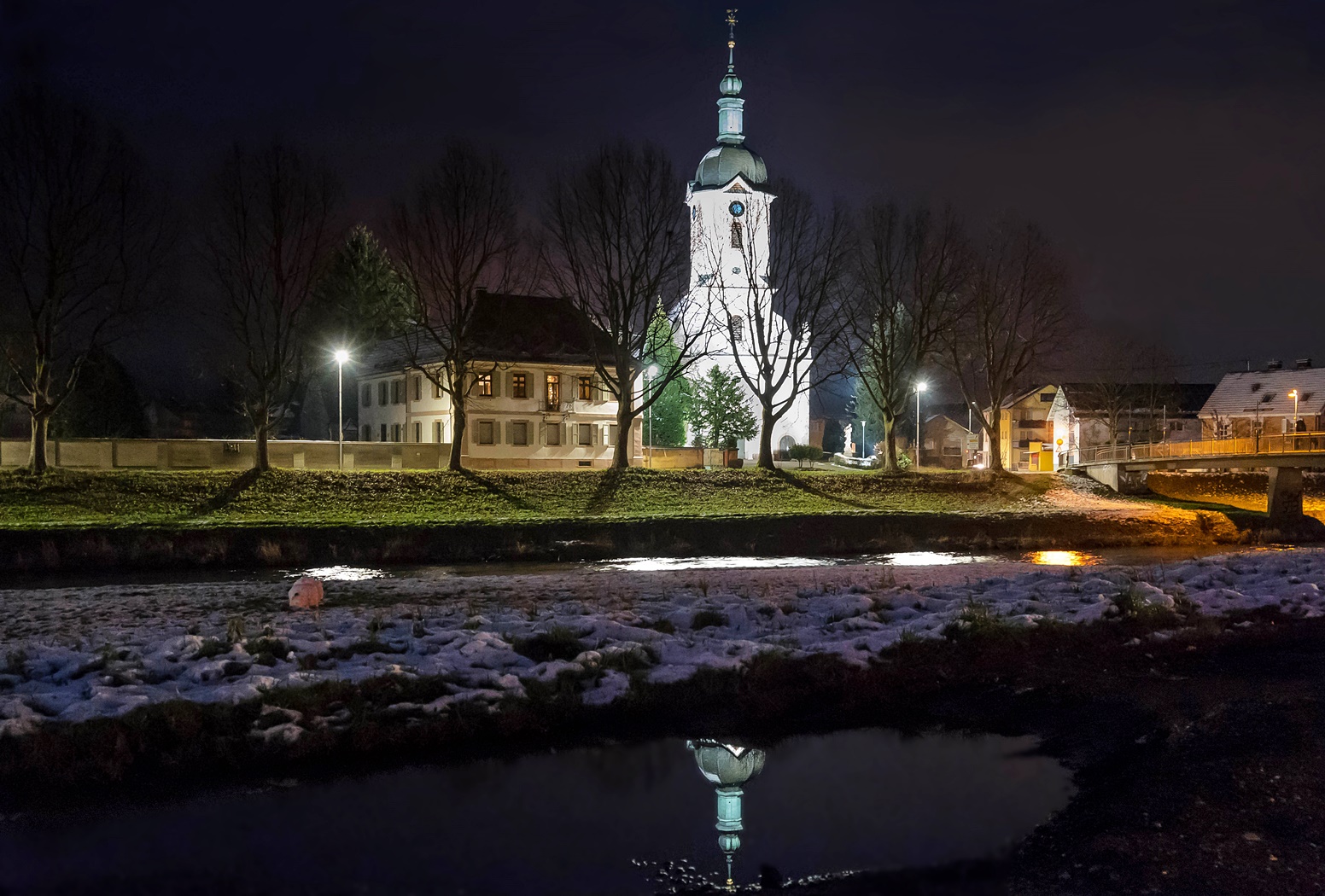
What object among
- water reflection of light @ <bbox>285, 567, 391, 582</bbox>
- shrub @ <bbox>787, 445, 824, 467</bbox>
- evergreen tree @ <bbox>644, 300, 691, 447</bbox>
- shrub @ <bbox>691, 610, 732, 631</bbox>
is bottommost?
water reflection of light @ <bbox>285, 567, 391, 582</bbox>

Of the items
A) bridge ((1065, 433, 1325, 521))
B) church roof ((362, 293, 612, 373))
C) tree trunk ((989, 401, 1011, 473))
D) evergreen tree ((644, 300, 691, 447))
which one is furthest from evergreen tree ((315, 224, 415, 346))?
bridge ((1065, 433, 1325, 521))

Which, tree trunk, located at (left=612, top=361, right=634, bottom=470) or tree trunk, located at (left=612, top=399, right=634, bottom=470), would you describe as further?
tree trunk, located at (left=612, top=361, right=634, bottom=470)

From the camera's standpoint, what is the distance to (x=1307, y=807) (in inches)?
315

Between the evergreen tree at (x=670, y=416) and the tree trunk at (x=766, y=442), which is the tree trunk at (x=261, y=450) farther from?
the evergreen tree at (x=670, y=416)

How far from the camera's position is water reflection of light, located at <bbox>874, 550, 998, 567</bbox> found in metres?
32.8

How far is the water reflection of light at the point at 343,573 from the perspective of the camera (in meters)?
27.8

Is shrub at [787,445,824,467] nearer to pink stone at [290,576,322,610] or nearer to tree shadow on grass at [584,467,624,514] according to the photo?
tree shadow on grass at [584,467,624,514]

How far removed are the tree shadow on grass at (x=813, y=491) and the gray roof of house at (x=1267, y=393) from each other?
5717cm

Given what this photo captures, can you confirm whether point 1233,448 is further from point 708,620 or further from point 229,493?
point 708,620

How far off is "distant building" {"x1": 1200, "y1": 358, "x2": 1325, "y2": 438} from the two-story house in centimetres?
5436

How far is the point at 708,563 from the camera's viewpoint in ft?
110

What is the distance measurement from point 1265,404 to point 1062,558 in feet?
237

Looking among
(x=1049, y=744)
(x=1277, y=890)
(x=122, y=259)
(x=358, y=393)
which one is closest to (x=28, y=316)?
(x=122, y=259)

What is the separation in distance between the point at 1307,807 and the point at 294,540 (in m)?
29.2
